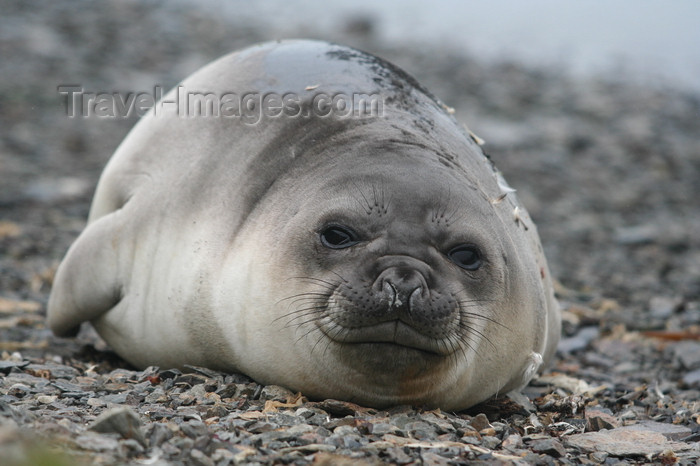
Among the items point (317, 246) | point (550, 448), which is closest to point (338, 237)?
point (317, 246)

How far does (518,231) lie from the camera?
489 centimetres

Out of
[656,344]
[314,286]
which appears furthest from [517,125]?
[314,286]

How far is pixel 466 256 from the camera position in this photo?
13.5 feet

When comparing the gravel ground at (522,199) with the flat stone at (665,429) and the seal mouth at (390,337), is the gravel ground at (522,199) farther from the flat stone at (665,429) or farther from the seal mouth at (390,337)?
the seal mouth at (390,337)

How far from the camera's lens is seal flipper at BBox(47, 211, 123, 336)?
5301 mm

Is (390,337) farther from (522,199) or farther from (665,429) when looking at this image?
(522,199)

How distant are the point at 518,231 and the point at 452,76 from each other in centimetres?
1320

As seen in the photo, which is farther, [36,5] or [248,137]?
[36,5]

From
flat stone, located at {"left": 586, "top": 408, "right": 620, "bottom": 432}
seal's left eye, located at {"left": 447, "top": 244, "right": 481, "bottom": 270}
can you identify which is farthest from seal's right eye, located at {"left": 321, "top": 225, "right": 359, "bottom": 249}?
flat stone, located at {"left": 586, "top": 408, "right": 620, "bottom": 432}

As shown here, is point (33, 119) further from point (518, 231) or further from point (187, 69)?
point (518, 231)

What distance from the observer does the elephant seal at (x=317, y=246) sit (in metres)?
3.89

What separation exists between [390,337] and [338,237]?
0.52 meters

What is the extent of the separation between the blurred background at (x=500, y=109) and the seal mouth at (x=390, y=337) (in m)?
3.78

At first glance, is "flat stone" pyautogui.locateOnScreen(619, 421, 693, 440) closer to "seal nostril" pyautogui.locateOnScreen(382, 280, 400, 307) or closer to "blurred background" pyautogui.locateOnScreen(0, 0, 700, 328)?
"seal nostril" pyautogui.locateOnScreen(382, 280, 400, 307)
